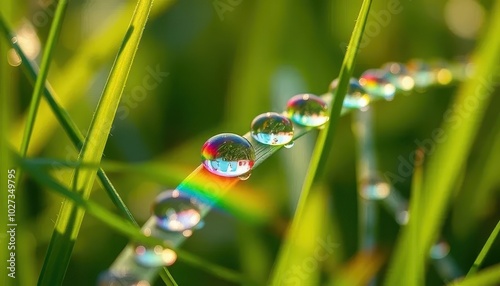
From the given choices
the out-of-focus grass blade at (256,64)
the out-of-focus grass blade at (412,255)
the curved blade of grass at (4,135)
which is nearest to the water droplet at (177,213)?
the curved blade of grass at (4,135)

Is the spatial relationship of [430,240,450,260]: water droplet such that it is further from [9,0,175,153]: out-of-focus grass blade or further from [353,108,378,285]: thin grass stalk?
[9,0,175,153]: out-of-focus grass blade

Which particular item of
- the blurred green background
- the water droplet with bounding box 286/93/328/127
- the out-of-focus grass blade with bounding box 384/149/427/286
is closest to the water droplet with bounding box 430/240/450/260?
the blurred green background

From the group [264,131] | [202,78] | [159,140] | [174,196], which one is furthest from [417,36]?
[174,196]

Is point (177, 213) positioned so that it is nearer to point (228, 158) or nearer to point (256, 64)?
point (228, 158)

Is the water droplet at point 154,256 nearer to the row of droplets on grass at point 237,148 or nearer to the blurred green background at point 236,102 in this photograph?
the row of droplets on grass at point 237,148

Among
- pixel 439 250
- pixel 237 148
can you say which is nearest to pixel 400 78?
pixel 439 250

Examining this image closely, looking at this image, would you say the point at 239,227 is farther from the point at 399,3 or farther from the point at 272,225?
the point at 399,3
